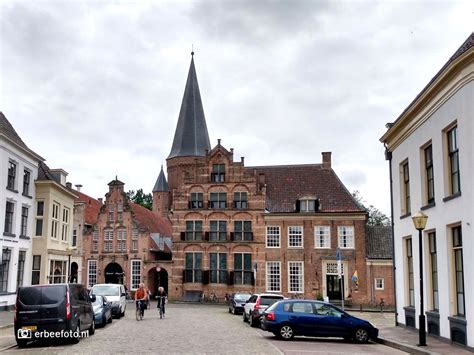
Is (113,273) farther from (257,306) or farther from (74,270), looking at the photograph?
(257,306)

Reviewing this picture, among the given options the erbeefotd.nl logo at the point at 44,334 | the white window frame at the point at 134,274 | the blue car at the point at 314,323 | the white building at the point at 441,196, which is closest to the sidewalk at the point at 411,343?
the white building at the point at 441,196

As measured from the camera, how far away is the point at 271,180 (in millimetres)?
51000

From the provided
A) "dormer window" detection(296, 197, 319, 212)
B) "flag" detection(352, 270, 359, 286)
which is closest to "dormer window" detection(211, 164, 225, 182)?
"dormer window" detection(296, 197, 319, 212)

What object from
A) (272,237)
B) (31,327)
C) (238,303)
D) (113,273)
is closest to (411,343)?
(31,327)

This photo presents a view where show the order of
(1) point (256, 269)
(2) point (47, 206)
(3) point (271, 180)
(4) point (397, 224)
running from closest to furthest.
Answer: (4) point (397, 224) → (2) point (47, 206) → (1) point (256, 269) → (3) point (271, 180)

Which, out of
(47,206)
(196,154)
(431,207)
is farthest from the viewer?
(196,154)

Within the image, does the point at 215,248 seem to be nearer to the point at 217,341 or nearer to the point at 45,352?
the point at 217,341

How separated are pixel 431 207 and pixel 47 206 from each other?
24.2 meters

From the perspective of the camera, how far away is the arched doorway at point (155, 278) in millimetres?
52000

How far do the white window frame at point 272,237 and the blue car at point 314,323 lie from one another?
28148 mm

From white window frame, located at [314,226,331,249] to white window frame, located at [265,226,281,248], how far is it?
A: 3.16 meters

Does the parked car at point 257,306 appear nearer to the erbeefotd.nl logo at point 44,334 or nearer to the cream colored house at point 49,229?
the erbeefotd.nl logo at point 44,334

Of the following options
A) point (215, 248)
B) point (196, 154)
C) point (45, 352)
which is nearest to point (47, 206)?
point (215, 248)

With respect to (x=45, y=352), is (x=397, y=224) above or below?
above
